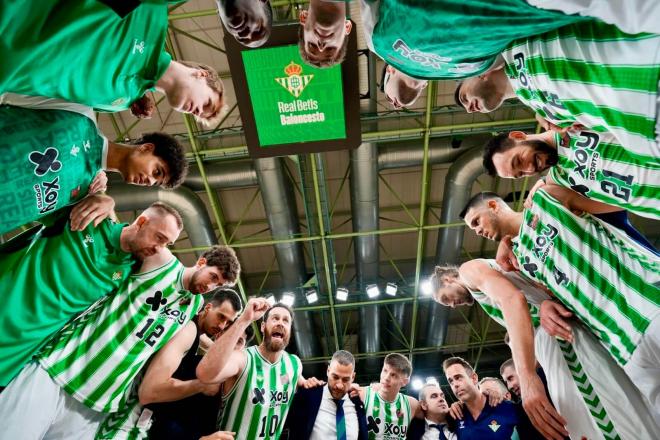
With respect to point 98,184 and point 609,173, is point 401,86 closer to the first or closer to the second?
point 609,173

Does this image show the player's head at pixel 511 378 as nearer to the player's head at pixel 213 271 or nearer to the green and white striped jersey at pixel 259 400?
the green and white striped jersey at pixel 259 400

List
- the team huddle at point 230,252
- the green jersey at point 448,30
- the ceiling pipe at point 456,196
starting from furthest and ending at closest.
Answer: the ceiling pipe at point 456,196 → the team huddle at point 230,252 → the green jersey at point 448,30

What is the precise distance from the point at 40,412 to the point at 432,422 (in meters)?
3.60

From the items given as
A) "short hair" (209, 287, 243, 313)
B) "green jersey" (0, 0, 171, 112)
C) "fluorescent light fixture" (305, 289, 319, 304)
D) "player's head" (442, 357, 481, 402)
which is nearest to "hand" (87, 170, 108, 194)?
"green jersey" (0, 0, 171, 112)

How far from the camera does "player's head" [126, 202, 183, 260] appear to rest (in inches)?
118

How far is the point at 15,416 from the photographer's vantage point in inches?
86.9

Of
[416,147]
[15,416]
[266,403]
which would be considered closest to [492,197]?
[266,403]

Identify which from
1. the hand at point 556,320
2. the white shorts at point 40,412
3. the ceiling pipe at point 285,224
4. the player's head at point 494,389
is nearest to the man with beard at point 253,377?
the white shorts at point 40,412

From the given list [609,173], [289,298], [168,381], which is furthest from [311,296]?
[609,173]

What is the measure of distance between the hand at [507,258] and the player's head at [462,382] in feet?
5.21

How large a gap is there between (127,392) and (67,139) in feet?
6.06

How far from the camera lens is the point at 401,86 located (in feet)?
8.97

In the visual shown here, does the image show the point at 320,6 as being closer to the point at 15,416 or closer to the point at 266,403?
the point at 15,416

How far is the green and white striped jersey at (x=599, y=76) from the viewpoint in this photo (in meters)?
1.29
